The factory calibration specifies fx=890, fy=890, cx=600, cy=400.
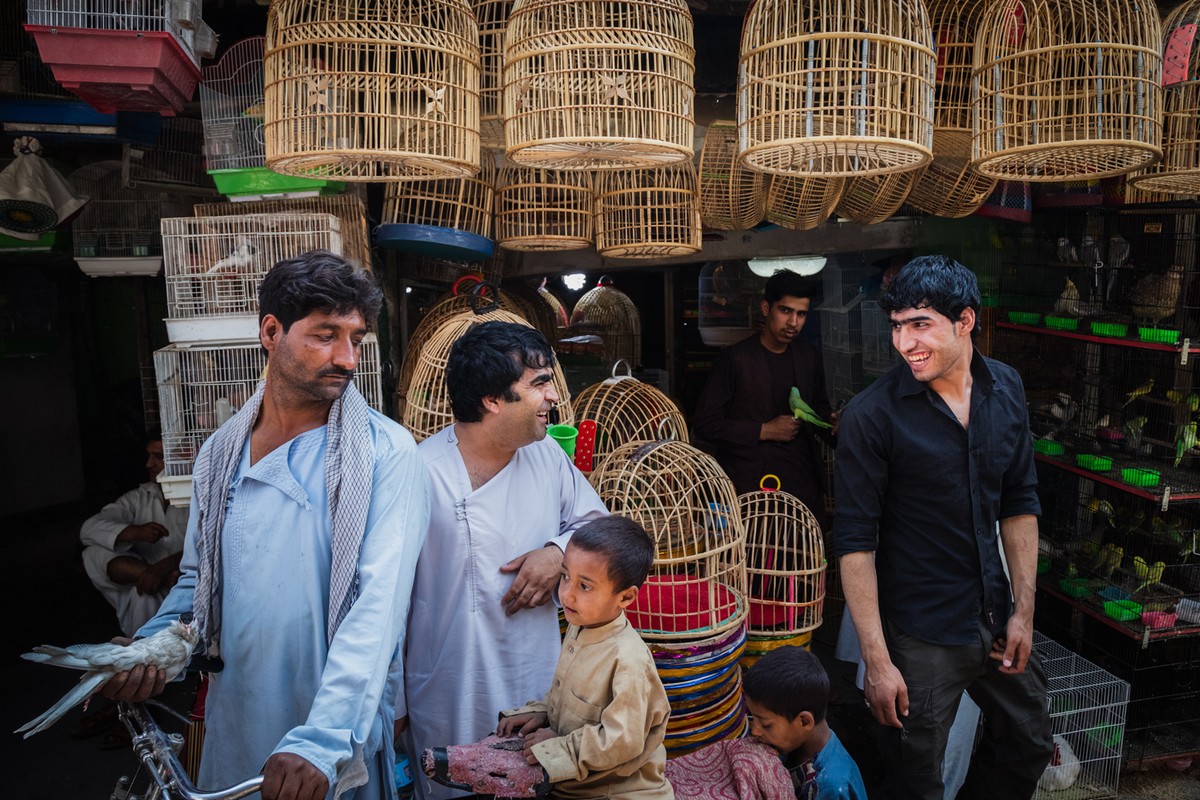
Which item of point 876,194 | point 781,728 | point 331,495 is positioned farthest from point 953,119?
point 331,495

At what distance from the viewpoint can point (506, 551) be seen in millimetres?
2422

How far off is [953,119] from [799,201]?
74 centimetres

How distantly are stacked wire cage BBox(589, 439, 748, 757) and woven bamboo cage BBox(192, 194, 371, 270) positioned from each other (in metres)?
1.39

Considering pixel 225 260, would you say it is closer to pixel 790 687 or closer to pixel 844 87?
pixel 844 87

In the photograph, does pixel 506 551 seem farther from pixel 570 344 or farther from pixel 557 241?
pixel 570 344

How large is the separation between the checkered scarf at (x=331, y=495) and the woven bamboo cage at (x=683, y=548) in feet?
4.39

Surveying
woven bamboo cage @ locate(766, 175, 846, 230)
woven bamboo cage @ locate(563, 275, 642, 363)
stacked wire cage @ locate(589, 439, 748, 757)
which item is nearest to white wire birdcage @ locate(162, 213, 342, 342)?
stacked wire cage @ locate(589, 439, 748, 757)

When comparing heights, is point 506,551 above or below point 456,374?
below

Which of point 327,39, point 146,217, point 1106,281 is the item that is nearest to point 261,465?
point 327,39

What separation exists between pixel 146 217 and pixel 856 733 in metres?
4.52

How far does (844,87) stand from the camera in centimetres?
279

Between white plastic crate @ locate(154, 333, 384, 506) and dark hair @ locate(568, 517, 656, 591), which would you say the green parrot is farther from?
dark hair @ locate(568, 517, 656, 591)

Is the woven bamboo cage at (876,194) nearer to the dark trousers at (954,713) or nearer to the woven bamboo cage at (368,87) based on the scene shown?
the woven bamboo cage at (368,87)

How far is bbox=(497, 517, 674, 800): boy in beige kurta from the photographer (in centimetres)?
202
